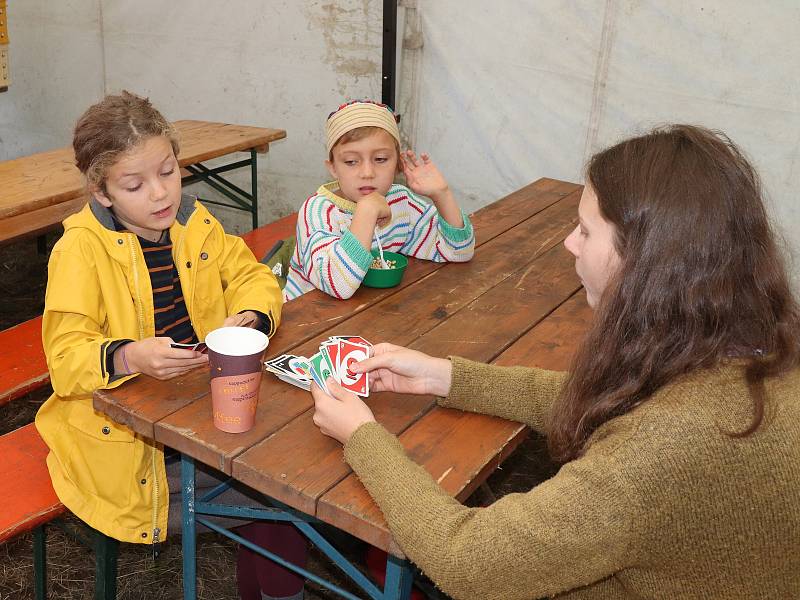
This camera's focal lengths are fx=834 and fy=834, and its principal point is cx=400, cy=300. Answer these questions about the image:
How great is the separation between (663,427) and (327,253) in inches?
54.0

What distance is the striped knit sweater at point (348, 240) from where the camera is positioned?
7.90ft

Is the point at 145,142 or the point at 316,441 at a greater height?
the point at 145,142

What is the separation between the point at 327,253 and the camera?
96.7 inches

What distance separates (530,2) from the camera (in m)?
4.64

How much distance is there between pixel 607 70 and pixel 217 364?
3528 millimetres

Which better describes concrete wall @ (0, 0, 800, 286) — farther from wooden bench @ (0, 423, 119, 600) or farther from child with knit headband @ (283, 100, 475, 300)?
wooden bench @ (0, 423, 119, 600)

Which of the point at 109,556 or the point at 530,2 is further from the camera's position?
the point at 530,2

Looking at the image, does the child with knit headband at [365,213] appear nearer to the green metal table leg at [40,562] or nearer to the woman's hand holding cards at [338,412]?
the woman's hand holding cards at [338,412]

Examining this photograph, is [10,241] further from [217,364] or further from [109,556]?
[217,364]

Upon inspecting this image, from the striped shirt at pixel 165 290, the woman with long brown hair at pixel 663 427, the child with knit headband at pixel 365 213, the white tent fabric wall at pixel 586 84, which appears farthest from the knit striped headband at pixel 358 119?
the white tent fabric wall at pixel 586 84

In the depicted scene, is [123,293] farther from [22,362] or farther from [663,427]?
[663,427]

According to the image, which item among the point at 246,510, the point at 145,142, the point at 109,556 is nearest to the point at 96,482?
the point at 109,556

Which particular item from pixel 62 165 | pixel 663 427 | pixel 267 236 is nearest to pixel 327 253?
pixel 663 427

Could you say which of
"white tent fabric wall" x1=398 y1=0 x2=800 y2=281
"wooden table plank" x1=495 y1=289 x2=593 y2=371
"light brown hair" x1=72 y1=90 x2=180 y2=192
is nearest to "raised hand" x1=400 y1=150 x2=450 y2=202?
"wooden table plank" x1=495 y1=289 x2=593 y2=371
